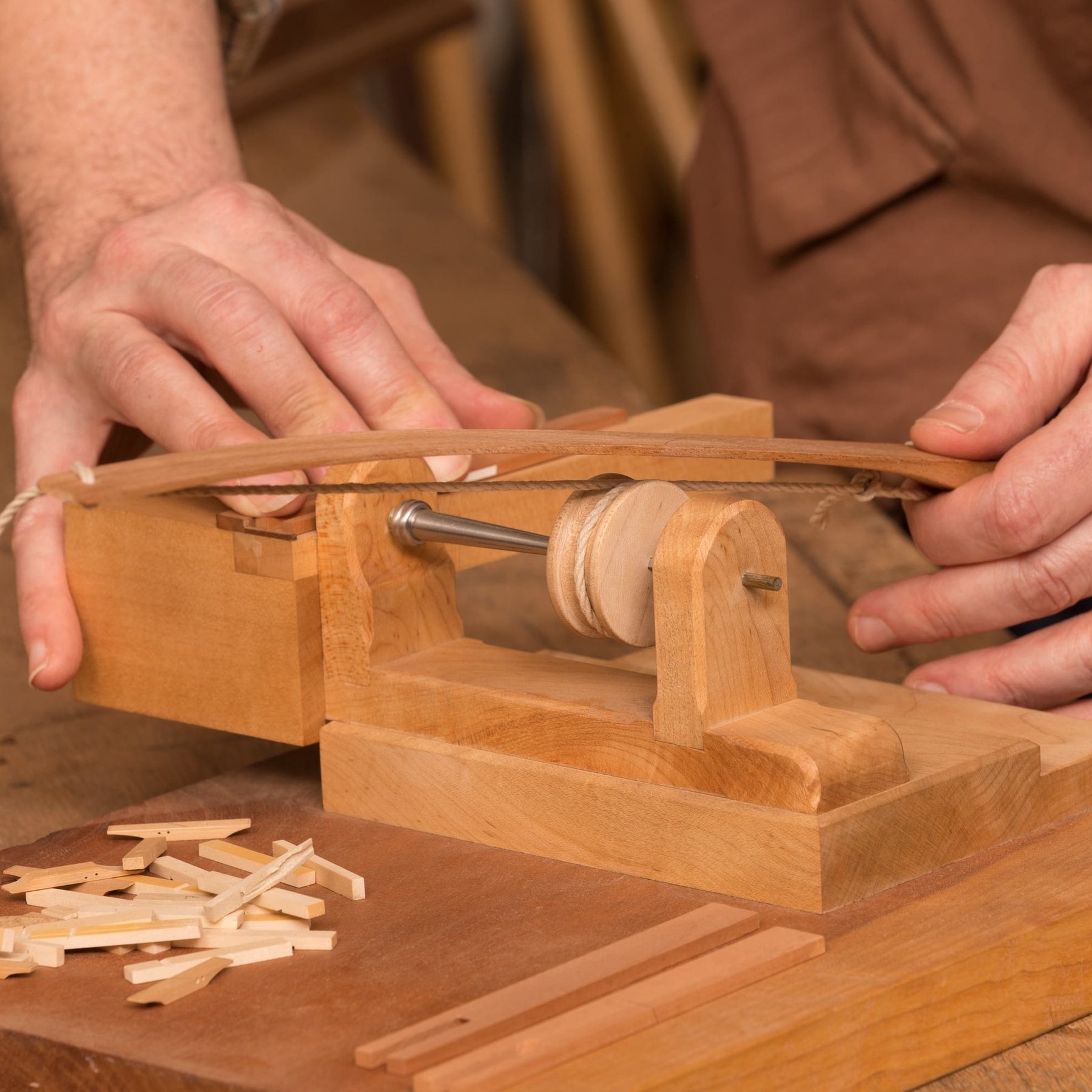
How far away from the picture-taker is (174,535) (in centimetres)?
115

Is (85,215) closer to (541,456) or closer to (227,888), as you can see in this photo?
(541,456)

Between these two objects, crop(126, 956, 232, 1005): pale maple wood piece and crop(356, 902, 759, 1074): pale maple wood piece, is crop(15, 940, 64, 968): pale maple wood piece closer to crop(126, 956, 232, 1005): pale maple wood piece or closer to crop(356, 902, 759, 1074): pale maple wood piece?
crop(126, 956, 232, 1005): pale maple wood piece

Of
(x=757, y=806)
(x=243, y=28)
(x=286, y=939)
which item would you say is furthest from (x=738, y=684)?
(x=243, y=28)

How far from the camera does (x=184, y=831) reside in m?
1.09

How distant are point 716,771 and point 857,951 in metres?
0.14

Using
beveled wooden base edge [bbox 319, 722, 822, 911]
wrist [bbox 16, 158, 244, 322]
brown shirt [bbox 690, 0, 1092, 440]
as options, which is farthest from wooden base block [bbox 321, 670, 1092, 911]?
brown shirt [bbox 690, 0, 1092, 440]

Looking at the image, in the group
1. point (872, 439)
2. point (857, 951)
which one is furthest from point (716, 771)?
point (872, 439)

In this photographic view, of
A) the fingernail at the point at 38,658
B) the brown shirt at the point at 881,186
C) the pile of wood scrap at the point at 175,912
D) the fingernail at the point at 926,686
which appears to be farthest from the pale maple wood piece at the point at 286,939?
the brown shirt at the point at 881,186

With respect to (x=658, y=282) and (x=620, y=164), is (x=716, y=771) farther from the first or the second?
(x=658, y=282)

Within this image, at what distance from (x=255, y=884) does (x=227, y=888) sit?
25 millimetres

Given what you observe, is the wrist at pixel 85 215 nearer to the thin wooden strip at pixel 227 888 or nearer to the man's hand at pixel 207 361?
the man's hand at pixel 207 361

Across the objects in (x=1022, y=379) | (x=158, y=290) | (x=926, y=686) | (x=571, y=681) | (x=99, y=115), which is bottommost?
(x=926, y=686)

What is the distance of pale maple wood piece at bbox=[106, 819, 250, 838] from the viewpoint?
109 cm

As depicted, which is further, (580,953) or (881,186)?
(881,186)
